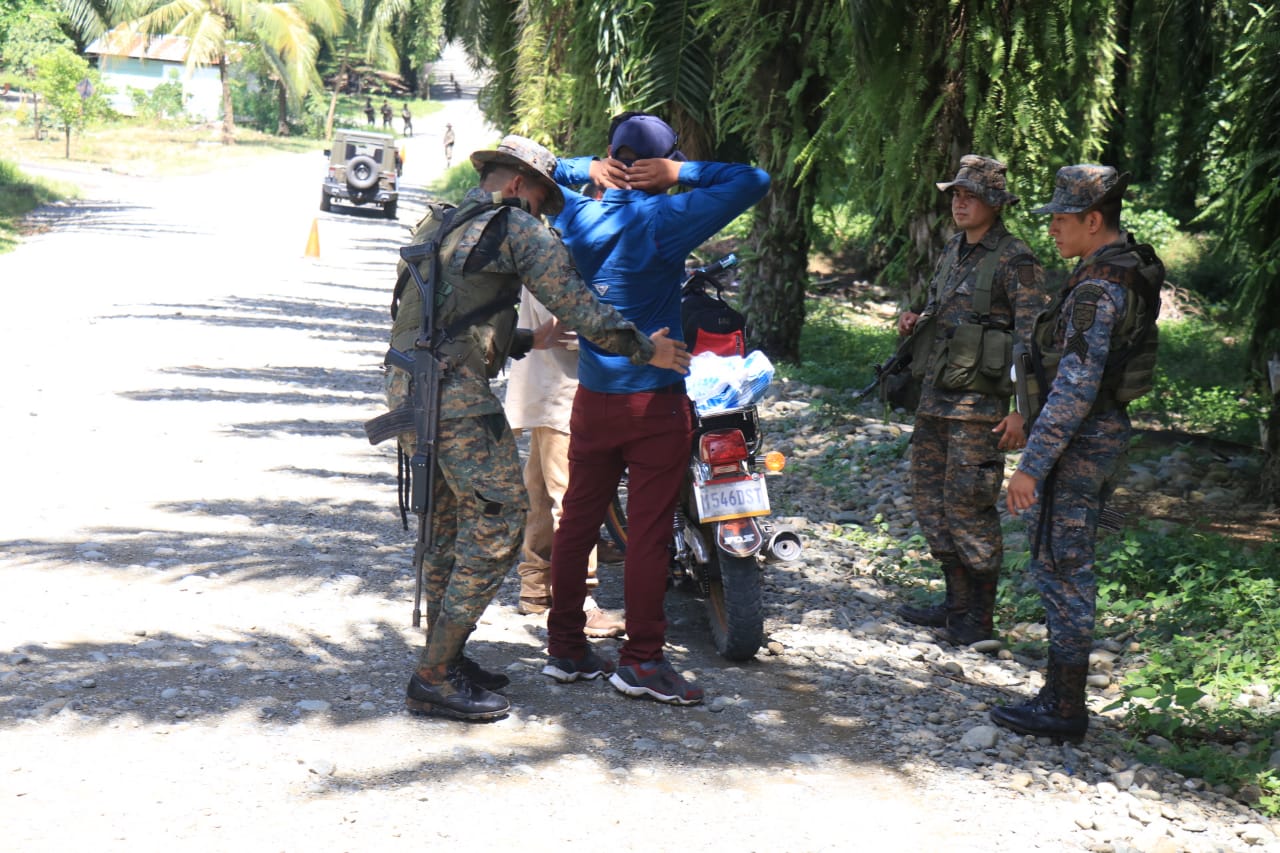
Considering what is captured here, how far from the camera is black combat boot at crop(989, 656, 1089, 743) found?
183 inches

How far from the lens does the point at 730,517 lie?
5.14 m

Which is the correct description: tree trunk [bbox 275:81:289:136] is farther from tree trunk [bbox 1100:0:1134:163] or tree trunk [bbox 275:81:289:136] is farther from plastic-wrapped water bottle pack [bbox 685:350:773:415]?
plastic-wrapped water bottle pack [bbox 685:350:773:415]

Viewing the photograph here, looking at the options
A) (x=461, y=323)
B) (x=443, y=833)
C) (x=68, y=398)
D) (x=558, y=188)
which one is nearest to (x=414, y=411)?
(x=461, y=323)

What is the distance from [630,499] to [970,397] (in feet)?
5.53

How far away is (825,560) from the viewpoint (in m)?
7.14

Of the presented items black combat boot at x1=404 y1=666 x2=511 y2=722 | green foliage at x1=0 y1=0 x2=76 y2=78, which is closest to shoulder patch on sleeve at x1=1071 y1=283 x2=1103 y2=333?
black combat boot at x1=404 y1=666 x2=511 y2=722

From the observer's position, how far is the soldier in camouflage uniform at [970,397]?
18.4ft

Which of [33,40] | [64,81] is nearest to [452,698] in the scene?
[64,81]

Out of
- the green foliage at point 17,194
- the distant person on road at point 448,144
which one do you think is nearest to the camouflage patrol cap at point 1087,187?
the green foliage at point 17,194

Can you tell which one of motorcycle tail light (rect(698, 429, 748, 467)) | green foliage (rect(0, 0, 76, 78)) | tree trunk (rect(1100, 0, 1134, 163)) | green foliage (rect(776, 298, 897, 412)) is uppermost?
green foliage (rect(0, 0, 76, 78))

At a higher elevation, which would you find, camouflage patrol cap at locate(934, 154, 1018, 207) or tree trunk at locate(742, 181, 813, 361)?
camouflage patrol cap at locate(934, 154, 1018, 207)

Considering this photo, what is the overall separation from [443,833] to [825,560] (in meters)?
3.75

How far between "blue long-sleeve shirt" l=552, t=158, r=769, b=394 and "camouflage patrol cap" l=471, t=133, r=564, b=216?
4.4 inches

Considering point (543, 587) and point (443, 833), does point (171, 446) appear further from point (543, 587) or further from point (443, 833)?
point (443, 833)
